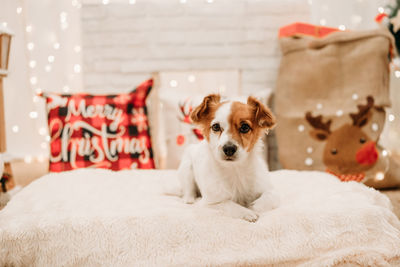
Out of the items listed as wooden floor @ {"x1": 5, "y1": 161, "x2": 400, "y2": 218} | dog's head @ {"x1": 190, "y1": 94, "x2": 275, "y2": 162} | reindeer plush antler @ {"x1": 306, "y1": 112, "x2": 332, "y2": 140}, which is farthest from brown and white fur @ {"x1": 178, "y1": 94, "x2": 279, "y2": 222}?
wooden floor @ {"x1": 5, "y1": 161, "x2": 400, "y2": 218}

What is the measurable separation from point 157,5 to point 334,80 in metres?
1.48

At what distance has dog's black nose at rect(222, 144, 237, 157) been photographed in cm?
110

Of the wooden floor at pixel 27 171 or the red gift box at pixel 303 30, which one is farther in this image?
the wooden floor at pixel 27 171

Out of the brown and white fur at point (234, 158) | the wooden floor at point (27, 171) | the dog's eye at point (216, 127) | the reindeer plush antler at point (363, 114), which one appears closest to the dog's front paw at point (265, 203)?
the brown and white fur at point (234, 158)

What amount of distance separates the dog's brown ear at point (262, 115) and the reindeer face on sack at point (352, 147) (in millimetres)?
1008

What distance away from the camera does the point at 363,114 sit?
77.7 inches

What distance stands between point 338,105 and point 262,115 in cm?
110

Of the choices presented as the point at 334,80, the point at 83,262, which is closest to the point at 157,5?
the point at 334,80

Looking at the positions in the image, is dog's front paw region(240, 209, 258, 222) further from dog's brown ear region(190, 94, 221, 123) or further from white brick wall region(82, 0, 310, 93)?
white brick wall region(82, 0, 310, 93)

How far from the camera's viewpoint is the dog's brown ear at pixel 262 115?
119 centimetres

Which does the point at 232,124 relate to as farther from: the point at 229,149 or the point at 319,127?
the point at 319,127

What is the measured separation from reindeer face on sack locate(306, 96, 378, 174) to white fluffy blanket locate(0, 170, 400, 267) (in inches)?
35.0

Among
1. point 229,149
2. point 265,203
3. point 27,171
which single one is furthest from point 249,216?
point 27,171

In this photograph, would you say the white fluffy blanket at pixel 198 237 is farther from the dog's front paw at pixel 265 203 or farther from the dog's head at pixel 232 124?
the dog's head at pixel 232 124
